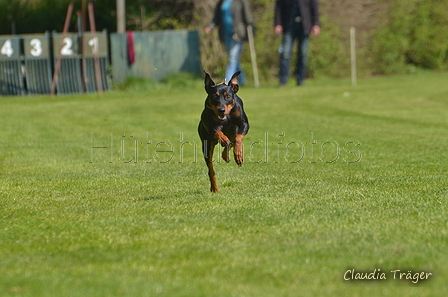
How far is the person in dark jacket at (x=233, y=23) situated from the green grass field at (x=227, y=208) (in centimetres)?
593

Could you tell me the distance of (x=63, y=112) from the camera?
15734 millimetres

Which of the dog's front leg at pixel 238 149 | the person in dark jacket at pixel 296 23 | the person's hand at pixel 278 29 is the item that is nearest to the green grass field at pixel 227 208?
the dog's front leg at pixel 238 149

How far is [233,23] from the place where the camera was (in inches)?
787

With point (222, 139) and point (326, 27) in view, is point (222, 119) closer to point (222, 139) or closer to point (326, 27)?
point (222, 139)

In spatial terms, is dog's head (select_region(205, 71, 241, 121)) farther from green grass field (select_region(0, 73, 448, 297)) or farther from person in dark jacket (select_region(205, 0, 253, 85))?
person in dark jacket (select_region(205, 0, 253, 85))

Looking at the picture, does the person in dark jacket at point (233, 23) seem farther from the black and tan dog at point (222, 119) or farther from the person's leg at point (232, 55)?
the black and tan dog at point (222, 119)

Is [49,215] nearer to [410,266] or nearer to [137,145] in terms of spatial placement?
[410,266]

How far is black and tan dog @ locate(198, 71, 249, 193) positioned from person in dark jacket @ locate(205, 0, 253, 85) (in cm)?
1287

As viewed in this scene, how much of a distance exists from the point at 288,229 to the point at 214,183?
1850 mm

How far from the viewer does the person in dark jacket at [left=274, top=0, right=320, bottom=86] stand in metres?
19.2

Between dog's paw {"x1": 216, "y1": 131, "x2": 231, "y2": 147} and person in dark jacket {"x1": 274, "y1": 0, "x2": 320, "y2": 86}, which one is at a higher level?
person in dark jacket {"x1": 274, "y1": 0, "x2": 320, "y2": 86}

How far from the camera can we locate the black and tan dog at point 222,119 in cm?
659

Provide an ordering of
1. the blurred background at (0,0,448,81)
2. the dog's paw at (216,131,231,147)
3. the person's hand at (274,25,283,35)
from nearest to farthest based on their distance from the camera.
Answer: the dog's paw at (216,131,231,147)
the person's hand at (274,25,283,35)
the blurred background at (0,0,448,81)

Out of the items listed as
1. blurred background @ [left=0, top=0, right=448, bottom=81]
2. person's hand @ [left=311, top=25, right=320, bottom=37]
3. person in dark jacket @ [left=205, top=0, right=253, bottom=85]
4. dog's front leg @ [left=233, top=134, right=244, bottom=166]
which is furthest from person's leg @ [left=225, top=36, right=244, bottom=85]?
dog's front leg @ [left=233, top=134, right=244, bottom=166]
